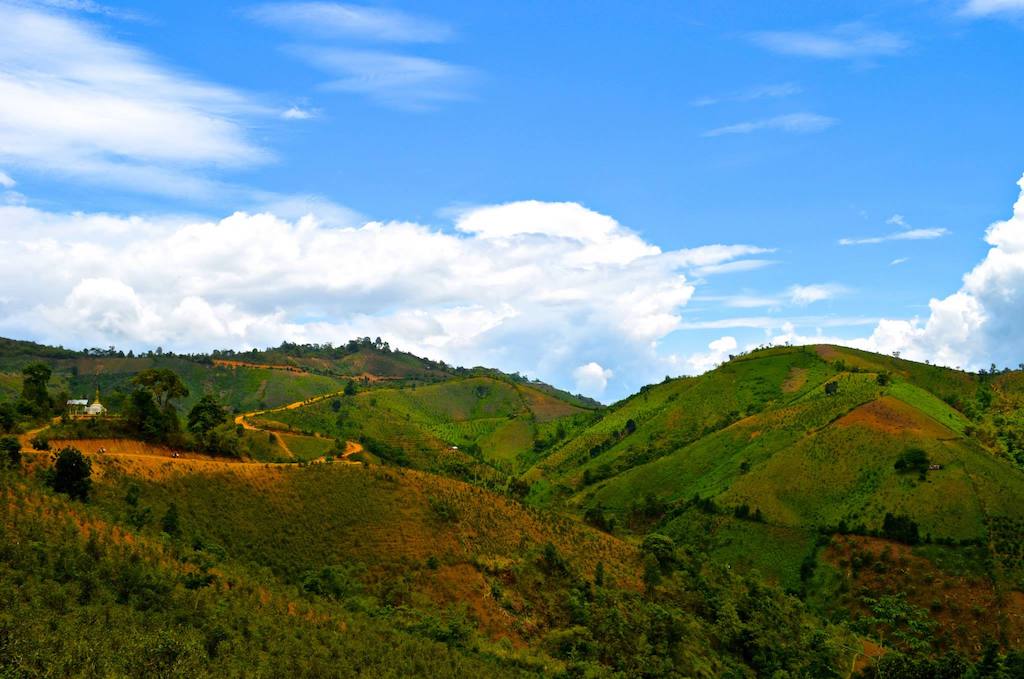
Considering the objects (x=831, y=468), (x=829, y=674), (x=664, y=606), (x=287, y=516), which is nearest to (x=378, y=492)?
(x=287, y=516)

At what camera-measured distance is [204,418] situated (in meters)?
76.4

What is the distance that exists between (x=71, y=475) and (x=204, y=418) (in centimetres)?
2341

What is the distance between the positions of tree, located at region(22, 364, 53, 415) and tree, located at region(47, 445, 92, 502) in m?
23.7

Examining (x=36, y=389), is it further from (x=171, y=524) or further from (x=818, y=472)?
(x=818, y=472)

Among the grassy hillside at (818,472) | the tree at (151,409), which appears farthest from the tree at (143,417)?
the grassy hillside at (818,472)

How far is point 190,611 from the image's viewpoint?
37688 mm

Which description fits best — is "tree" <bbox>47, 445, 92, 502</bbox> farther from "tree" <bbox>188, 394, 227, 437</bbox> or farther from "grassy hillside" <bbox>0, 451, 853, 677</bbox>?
"tree" <bbox>188, 394, 227, 437</bbox>

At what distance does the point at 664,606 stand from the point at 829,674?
1681 centimetres

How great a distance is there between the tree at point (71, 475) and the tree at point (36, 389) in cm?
2375

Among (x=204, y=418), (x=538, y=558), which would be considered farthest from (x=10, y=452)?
(x=538, y=558)

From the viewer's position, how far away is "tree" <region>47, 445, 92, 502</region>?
52.4m

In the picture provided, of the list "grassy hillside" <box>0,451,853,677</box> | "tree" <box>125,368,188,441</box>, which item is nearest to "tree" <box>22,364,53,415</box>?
"tree" <box>125,368,188,441</box>

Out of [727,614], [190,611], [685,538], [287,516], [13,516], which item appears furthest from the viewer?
[685,538]

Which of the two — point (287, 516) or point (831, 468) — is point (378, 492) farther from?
point (831, 468)
